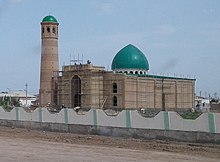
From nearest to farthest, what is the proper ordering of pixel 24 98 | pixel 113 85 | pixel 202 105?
1. pixel 113 85
2. pixel 202 105
3. pixel 24 98

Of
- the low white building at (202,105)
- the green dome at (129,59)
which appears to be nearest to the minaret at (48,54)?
the green dome at (129,59)

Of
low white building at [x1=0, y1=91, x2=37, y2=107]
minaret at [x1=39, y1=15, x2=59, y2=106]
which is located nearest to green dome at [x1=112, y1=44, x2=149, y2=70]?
minaret at [x1=39, y1=15, x2=59, y2=106]

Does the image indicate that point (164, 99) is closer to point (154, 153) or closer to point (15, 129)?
point (15, 129)

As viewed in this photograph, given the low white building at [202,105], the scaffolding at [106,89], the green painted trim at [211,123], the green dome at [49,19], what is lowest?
the green painted trim at [211,123]

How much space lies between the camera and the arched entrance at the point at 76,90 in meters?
55.9

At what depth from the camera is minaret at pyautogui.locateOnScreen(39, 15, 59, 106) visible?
59.4 metres

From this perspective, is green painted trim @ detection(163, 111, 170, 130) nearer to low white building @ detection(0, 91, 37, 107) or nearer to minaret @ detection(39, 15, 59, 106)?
minaret @ detection(39, 15, 59, 106)

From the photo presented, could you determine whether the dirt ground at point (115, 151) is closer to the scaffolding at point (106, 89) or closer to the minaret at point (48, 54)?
the scaffolding at point (106, 89)

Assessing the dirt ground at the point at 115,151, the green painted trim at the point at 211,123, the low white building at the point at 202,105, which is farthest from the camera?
the low white building at the point at 202,105

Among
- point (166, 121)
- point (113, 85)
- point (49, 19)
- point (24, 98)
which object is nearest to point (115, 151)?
point (166, 121)

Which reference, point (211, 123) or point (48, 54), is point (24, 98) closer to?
point (48, 54)

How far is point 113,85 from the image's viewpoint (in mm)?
53969

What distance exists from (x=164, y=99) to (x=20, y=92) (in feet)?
270

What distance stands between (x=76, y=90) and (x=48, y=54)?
6.84 m
